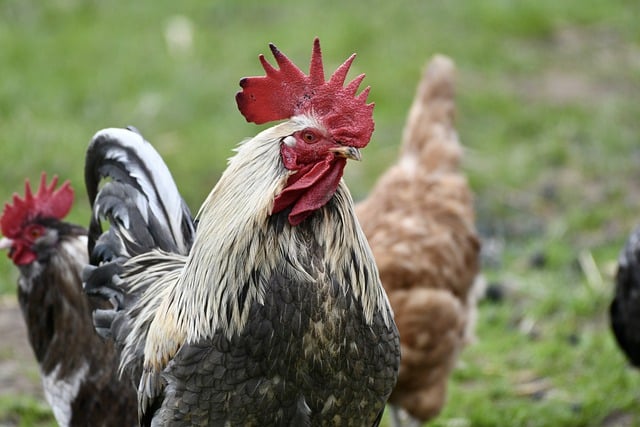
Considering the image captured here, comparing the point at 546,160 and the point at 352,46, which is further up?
the point at 352,46

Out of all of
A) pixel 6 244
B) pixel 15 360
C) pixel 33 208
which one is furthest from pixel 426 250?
pixel 15 360

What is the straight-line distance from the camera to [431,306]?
514 centimetres

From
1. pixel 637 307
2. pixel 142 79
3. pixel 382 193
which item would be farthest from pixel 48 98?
pixel 637 307

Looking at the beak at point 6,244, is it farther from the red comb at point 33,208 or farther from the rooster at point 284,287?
the rooster at point 284,287

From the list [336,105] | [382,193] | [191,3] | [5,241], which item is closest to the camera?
[336,105]

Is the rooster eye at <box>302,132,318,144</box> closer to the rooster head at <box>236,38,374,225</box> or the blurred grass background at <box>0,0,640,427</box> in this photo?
the rooster head at <box>236,38,374,225</box>

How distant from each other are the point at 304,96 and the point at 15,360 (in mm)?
3270

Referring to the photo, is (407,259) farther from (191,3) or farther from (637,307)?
(191,3)

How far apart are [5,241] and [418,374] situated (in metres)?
2.14

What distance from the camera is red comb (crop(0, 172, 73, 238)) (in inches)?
181

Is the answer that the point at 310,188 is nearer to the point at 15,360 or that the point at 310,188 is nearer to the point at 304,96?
the point at 304,96

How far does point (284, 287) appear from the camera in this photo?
331 cm

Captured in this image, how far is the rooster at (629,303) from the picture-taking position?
5.20 metres

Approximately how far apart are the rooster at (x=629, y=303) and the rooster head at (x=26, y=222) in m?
2.89
